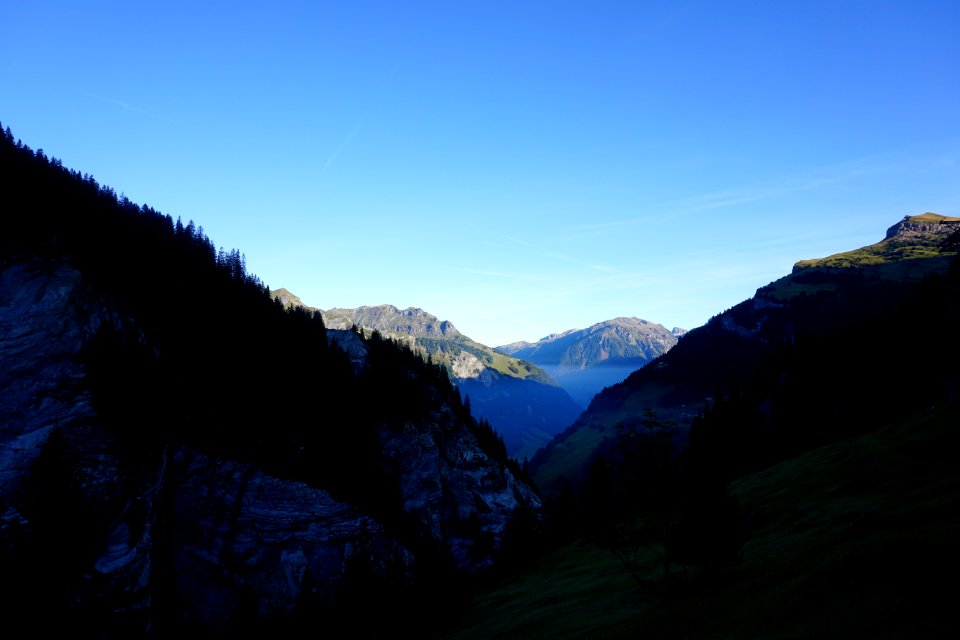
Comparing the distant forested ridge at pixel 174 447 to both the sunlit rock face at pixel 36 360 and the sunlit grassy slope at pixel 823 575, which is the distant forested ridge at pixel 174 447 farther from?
the sunlit grassy slope at pixel 823 575

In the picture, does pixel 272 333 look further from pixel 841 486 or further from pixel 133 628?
pixel 841 486

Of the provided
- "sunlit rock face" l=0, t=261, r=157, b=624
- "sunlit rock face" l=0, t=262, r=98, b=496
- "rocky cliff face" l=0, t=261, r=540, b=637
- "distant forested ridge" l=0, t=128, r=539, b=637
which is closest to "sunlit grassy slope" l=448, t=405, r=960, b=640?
"rocky cliff face" l=0, t=261, r=540, b=637

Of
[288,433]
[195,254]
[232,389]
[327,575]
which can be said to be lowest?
[327,575]

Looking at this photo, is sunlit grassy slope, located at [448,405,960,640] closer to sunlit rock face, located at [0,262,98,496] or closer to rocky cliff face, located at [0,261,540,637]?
rocky cliff face, located at [0,261,540,637]

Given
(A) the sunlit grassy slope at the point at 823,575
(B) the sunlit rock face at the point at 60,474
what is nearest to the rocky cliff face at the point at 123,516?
(B) the sunlit rock face at the point at 60,474

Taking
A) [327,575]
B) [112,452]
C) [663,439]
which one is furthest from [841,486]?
[112,452]

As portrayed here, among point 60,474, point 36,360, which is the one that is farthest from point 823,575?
point 36,360

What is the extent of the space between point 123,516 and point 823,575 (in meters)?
74.7

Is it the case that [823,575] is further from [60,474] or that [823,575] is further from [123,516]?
[60,474]

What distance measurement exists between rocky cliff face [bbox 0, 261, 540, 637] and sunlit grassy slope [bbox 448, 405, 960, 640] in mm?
31682

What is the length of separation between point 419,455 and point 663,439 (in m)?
98.3

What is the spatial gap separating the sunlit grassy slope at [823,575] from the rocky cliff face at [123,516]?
3168cm

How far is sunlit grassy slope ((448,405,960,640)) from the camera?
2678 cm

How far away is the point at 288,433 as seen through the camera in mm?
94875
